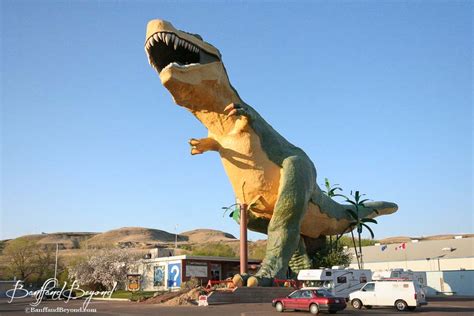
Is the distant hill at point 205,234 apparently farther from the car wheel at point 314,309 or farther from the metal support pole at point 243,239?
the car wheel at point 314,309

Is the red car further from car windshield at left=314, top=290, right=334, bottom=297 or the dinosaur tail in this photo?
the dinosaur tail

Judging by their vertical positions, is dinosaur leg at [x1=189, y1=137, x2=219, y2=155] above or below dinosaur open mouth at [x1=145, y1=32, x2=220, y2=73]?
below

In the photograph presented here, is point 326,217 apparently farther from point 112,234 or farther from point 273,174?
point 112,234

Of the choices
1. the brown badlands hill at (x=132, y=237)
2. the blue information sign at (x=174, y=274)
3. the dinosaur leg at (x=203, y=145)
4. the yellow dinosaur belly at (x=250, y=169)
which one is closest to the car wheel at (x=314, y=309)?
the yellow dinosaur belly at (x=250, y=169)

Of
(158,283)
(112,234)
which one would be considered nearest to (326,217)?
(158,283)

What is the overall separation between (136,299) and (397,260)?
2665 centimetres

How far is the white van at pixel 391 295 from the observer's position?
58.8 ft

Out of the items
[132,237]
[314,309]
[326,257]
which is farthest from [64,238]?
[314,309]

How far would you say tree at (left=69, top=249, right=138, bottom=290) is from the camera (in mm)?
43781

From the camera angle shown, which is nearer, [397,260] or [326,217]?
[326,217]

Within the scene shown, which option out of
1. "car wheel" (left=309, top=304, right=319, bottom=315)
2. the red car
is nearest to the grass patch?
the red car

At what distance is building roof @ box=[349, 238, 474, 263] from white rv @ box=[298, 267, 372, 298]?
20.2 meters

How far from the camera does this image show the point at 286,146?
25125mm

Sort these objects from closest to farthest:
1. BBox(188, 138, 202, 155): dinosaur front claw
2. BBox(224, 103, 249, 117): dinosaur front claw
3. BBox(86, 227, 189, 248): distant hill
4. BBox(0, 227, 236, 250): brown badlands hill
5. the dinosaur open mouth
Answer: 1. the dinosaur open mouth
2. BBox(224, 103, 249, 117): dinosaur front claw
3. BBox(188, 138, 202, 155): dinosaur front claw
4. BBox(0, 227, 236, 250): brown badlands hill
5. BBox(86, 227, 189, 248): distant hill
